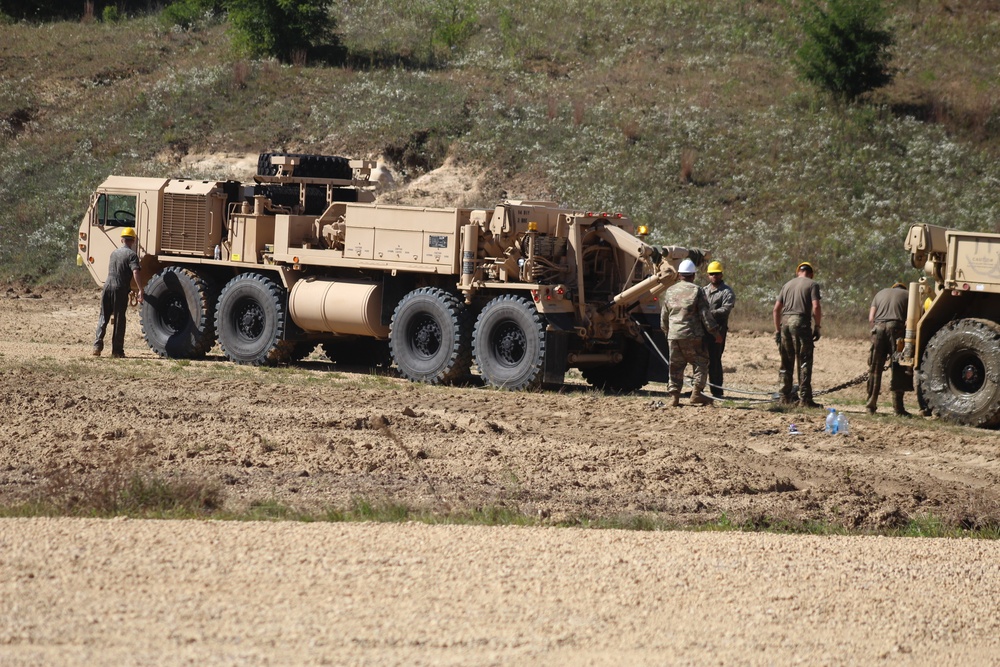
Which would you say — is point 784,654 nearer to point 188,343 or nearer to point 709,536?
point 709,536

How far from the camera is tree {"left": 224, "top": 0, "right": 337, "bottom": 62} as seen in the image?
35.9 meters

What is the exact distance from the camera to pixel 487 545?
25.5ft

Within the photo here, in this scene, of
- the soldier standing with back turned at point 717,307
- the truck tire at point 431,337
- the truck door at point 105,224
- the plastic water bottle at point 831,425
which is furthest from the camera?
the truck door at point 105,224

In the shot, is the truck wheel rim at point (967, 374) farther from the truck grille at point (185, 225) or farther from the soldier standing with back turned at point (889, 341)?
the truck grille at point (185, 225)

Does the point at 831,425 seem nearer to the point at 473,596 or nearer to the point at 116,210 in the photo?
the point at 473,596

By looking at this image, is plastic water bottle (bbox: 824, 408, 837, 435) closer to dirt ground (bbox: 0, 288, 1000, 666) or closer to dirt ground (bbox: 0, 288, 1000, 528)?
dirt ground (bbox: 0, 288, 1000, 528)

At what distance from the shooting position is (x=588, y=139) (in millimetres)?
30797

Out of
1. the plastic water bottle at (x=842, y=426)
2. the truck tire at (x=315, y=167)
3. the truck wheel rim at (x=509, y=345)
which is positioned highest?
the truck tire at (x=315, y=167)

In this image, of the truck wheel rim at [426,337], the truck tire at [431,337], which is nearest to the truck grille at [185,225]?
the truck tire at [431,337]

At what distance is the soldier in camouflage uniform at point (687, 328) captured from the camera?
47.1 ft

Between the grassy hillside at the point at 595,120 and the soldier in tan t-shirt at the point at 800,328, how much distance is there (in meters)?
9.55

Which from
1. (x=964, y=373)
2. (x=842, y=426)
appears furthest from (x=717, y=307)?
(x=964, y=373)

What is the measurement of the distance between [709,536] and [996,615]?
76.2 inches

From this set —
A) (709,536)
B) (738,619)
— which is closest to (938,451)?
(709,536)
